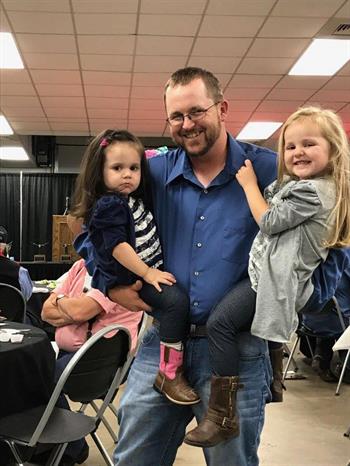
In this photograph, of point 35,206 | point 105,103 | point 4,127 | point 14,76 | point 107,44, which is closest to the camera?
point 107,44

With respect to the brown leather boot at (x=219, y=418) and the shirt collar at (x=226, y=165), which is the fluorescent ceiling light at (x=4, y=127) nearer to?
the shirt collar at (x=226, y=165)

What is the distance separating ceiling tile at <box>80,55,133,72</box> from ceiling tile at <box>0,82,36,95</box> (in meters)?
1.11

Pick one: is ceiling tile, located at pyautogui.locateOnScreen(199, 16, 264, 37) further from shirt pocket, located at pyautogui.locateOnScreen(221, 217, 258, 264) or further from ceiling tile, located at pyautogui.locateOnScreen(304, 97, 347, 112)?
shirt pocket, located at pyautogui.locateOnScreen(221, 217, 258, 264)

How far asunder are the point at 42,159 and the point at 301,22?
8303mm

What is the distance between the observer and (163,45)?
17.5ft

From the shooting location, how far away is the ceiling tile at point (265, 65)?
579cm

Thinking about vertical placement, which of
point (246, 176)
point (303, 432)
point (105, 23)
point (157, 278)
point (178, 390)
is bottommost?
point (303, 432)

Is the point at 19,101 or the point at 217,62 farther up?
the point at 217,62

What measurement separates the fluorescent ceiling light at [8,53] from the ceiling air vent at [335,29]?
300 cm

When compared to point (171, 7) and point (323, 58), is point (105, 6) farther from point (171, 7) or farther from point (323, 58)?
point (323, 58)

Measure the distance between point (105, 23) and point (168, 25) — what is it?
57 cm

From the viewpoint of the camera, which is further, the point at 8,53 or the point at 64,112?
the point at 64,112

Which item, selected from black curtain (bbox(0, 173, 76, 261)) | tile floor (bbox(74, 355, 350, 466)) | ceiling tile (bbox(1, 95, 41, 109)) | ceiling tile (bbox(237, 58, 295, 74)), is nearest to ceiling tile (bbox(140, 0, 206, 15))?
ceiling tile (bbox(237, 58, 295, 74))

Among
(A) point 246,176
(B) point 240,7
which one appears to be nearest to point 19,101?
(B) point 240,7
